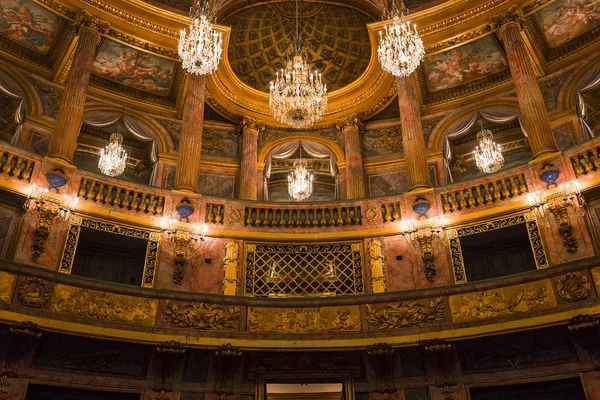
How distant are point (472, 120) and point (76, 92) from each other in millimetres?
11443

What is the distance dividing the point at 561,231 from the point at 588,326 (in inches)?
82.2

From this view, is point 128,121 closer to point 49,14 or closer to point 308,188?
point 49,14

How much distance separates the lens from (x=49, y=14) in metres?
14.3

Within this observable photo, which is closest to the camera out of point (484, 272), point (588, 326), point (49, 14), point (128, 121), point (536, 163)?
point (588, 326)

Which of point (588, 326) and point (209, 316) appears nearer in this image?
point (588, 326)

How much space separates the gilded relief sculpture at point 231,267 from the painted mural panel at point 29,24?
8.44 m

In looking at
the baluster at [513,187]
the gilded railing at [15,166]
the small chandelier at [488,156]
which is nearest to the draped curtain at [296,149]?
the small chandelier at [488,156]

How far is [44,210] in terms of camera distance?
1033cm

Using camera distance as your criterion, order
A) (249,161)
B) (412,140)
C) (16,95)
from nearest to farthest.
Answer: (412,140) → (16,95) → (249,161)

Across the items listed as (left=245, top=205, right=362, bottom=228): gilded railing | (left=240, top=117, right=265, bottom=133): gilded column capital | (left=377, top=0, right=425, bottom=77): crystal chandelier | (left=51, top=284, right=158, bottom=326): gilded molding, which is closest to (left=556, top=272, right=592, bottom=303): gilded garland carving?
(left=245, top=205, right=362, bottom=228): gilded railing

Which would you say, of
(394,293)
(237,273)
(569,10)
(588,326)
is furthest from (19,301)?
(569,10)

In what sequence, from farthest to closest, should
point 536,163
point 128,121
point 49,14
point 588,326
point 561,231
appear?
point 128,121 < point 49,14 < point 536,163 < point 561,231 < point 588,326

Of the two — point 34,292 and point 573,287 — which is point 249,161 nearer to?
point 34,292

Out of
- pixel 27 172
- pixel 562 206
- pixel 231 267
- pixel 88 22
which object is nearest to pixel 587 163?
pixel 562 206
